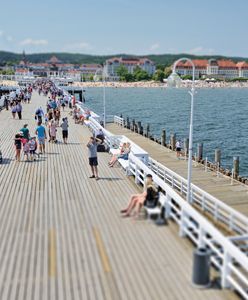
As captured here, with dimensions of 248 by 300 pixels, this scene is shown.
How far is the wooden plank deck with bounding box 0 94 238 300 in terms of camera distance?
23.1 ft

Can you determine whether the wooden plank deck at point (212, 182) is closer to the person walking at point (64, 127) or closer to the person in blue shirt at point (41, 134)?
the person walking at point (64, 127)

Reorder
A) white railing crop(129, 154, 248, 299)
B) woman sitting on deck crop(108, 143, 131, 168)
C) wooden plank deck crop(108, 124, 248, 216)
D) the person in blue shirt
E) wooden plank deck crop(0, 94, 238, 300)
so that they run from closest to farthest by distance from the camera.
→ 1. white railing crop(129, 154, 248, 299)
2. wooden plank deck crop(0, 94, 238, 300)
3. woman sitting on deck crop(108, 143, 131, 168)
4. wooden plank deck crop(108, 124, 248, 216)
5. the person in blue shirt

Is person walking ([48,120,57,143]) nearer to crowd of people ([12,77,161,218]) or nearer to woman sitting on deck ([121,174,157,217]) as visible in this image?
crowd of people ([12,77,161,218])

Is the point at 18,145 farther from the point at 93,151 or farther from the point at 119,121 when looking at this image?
the point at 119,121

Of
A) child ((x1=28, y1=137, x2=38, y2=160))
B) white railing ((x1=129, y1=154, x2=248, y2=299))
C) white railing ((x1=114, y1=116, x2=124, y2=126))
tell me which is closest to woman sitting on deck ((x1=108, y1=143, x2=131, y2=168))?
child ((x1=28, y1=137, x2=38, y2=160))

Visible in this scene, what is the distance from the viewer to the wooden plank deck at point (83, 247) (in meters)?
7.05

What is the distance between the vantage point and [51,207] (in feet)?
37.2

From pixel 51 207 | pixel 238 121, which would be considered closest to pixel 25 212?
pixel 51 207

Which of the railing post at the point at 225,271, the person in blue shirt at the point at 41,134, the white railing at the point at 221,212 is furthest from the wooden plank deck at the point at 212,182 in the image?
the railing post at the point at 225,271

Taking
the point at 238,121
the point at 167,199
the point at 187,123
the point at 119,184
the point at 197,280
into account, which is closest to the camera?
the point at 197,280

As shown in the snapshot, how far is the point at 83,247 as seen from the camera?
870 centimetres

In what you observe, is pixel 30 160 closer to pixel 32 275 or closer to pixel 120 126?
pixel 32 275

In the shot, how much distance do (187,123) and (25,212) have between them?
52900 millimetres

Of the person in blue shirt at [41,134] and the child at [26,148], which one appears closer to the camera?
the child at [26,148]
